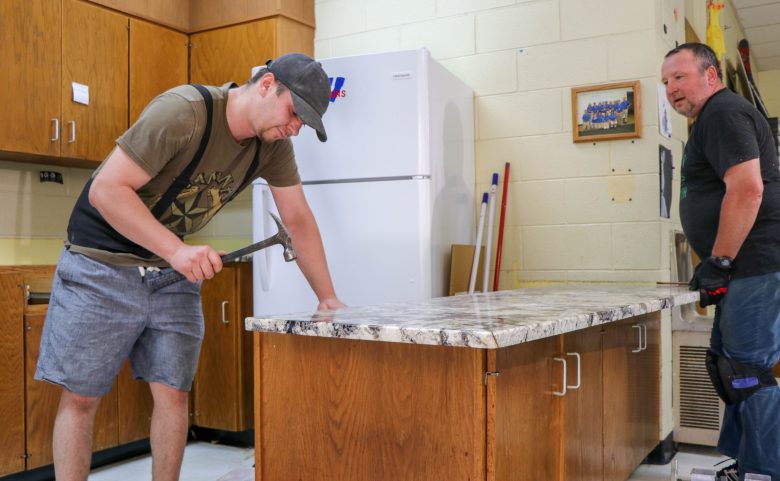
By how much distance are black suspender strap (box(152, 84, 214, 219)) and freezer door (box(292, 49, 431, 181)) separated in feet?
4.08

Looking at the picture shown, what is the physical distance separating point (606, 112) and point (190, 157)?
201 cm

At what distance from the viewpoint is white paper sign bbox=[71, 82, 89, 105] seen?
3.31 metres

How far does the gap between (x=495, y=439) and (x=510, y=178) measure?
2.21 meters

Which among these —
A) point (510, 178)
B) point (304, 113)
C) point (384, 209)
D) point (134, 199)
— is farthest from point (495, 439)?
point (510, 178)

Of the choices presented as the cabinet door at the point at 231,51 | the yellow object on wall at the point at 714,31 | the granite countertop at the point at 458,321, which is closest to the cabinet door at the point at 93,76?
the cabinet door at the point at 231,51

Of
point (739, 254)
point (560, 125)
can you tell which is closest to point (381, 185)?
point (560, 125)

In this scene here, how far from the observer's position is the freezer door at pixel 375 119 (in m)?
A: 2.97

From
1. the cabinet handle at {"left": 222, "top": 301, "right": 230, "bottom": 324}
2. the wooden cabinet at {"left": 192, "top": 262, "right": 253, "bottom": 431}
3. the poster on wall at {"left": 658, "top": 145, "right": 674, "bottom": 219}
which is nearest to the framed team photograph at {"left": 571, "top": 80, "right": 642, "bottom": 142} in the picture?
the poster on wall at {"left": 658, "top": 145, "right": 674, "bottom": 219}

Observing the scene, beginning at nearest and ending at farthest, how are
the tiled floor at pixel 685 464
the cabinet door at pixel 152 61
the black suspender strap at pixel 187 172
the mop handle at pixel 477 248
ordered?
the black suspender strap at pixel 187 172 < the tiled floor at pixel 685 464 < the mop handle at pixel 477 248 < the cabinet door at pixel 152 61

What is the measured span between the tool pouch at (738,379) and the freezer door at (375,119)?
134 cm

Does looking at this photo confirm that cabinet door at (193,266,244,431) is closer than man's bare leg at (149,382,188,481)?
No

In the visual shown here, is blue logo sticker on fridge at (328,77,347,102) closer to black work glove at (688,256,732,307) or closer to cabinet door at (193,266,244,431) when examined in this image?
cabinet door at (193,266,244,431)

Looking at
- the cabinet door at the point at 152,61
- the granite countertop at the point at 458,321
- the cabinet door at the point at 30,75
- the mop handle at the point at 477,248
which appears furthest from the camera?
the cabinet door at the point at 152,61

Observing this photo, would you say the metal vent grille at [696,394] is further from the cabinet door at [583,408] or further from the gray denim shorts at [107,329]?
the gray denim shorts at [107,329]
